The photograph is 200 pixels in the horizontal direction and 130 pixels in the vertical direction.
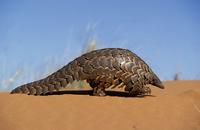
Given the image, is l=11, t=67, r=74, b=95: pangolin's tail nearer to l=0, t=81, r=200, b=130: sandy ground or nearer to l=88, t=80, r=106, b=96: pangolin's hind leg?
l=0, t=81, r=200, b=130: sandy ground

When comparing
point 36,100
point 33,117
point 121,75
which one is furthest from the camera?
point 121,75

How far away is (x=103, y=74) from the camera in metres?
9.45

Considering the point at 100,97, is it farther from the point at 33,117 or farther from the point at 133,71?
the point at 33,117

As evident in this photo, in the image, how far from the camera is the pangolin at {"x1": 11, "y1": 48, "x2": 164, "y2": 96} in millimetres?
9469

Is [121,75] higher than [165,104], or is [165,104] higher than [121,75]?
[121,75]

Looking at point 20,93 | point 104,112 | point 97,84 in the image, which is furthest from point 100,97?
point 20,93

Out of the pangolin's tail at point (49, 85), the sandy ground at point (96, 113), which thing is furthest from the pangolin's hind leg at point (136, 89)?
the pangolin's tail at point (49, 85)

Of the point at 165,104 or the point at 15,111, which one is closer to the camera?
the point at 15,111

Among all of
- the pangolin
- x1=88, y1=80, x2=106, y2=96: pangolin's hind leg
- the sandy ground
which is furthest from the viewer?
x1=88, y1=80, x2=106, y2=96: pangolin's hind leg

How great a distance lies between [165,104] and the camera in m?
9.18

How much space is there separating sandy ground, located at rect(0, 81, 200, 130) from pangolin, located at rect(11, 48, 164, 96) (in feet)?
0.92

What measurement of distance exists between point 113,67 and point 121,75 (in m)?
0.23

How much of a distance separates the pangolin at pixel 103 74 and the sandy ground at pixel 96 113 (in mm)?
282

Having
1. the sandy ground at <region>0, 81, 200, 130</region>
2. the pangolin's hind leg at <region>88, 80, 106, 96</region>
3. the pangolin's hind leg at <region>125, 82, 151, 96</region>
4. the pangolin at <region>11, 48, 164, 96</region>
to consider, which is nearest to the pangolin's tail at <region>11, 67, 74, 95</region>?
the pangolin at <region>11, 48, 164, 96</region>
